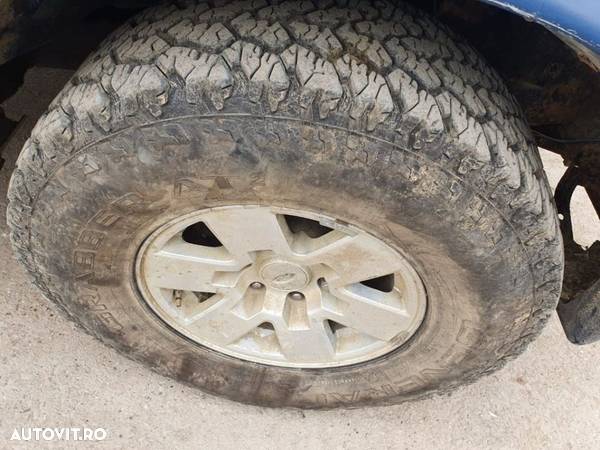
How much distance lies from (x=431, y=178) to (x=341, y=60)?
13.9 inches

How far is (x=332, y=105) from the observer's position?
142 centimetres

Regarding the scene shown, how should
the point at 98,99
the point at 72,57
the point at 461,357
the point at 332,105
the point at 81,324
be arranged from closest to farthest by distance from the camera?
the point at 332,105, the point at 98,99, the point at 461,357, the point at 81,324, the point at 72,57

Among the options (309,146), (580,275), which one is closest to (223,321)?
(309,146)

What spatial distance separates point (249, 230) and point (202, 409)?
3.23ft

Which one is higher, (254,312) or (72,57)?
(72,57)

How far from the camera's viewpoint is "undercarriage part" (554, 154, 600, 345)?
76.9 inches

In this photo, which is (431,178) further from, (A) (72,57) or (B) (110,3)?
(A) (72,57)

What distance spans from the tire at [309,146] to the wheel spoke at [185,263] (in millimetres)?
79

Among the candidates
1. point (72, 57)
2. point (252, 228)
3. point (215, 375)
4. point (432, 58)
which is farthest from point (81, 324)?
point (432, 58)

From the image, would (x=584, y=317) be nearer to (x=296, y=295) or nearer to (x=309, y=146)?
(x=296, y=295)

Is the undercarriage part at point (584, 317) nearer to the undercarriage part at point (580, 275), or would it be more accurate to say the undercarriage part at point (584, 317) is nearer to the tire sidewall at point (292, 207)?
the undercarriage part at point (580, 275)

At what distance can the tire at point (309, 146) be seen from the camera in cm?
144

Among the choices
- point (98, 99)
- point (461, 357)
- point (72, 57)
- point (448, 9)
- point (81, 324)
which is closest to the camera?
point (98, 99)

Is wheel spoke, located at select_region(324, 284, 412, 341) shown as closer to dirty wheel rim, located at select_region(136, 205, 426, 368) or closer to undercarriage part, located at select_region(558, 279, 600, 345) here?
dirty wheel rim, located at select_region(136, 205, 426, 368)
